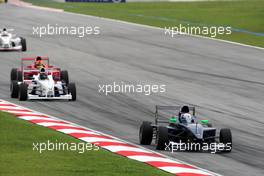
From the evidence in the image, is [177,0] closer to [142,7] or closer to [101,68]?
[142,7]

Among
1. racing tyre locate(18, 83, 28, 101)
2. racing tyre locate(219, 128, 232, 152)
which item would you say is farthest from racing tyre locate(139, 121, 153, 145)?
racing tyre locate(18, 83, 28, 101)

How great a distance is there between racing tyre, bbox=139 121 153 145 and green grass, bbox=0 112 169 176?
1505 mm

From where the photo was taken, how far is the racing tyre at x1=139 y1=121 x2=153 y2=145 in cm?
2408

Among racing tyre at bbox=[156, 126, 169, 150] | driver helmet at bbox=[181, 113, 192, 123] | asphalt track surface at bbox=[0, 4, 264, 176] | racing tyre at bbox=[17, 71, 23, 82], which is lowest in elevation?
asphalt track surface at bbox=[0, 4, 264, 176]

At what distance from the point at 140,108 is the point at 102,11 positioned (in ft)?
135

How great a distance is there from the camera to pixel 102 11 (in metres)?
72.2

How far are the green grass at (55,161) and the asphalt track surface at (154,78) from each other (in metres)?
1.91

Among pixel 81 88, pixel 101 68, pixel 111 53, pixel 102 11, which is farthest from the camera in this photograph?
pixel 102 11

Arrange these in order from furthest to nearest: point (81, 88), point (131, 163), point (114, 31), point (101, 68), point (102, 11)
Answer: point (102, 11) → point (114, 31) → point (101, 68) → point (81, 88) → point (131, 163)

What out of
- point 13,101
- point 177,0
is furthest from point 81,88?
point 177,0

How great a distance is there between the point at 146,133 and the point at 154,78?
15.6 meters

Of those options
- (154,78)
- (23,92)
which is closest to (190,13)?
(154,78)

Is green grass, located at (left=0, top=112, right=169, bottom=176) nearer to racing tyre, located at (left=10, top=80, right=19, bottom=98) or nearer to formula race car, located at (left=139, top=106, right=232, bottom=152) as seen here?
formula race car, located at (left=139, top=106, right=232, bottom=152)

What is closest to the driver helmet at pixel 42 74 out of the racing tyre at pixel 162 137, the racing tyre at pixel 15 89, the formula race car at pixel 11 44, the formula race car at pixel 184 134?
the racing tyre at pixel 15 89
